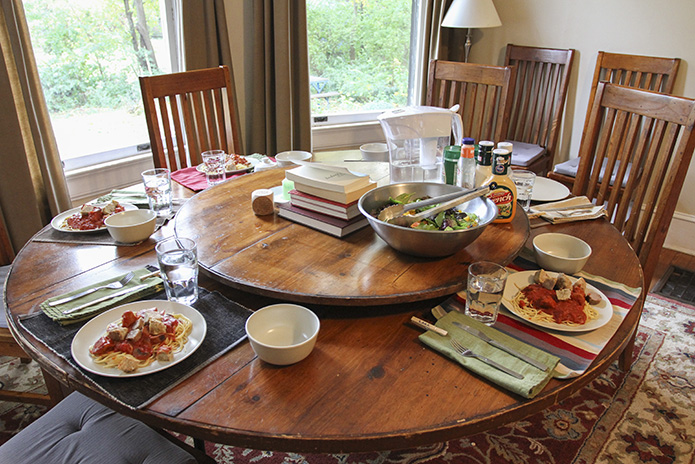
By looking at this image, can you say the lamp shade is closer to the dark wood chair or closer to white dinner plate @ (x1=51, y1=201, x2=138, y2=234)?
the dark wood chair

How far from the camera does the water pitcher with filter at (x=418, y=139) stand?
5.44 ft

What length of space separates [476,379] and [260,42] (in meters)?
2.56

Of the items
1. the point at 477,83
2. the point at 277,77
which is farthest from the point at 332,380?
the point at 277,77

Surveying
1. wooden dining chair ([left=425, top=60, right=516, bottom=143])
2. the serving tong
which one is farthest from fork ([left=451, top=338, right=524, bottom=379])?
wooden dining chair ([left=425, top=60, right=516, bottom=143])

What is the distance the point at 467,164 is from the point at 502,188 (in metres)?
0.16

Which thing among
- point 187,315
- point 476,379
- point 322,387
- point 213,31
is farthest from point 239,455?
point 213,31

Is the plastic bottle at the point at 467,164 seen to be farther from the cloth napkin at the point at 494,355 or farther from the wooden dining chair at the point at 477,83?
the wooden dining chair at the point at 477,83

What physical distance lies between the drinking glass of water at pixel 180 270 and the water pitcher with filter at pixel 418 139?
0.85 meters

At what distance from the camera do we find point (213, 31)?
2.74 metres

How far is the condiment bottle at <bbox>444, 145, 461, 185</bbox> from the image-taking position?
1539 mm

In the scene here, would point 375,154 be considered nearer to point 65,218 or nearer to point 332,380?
point 65,218

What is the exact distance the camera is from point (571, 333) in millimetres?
1024

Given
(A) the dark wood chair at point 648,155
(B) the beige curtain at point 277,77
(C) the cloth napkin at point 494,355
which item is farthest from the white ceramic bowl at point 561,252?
(B) the beige curtain at point 277,77

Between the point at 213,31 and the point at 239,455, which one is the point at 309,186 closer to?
the point at 239,455
